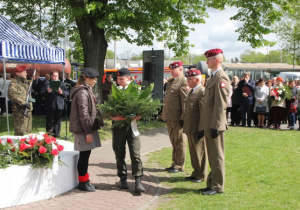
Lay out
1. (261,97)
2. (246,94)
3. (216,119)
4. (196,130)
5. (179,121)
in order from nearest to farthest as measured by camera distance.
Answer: (216,119), (196,130), (179,121), (261,97), (246,94)

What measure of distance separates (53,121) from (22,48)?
8.95 ft

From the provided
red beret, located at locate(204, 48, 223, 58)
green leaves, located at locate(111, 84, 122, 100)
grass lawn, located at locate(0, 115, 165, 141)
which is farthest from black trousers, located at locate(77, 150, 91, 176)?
grass lawn, located at locate(0, 115, 165, 141)

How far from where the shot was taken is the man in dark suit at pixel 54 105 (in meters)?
10.8

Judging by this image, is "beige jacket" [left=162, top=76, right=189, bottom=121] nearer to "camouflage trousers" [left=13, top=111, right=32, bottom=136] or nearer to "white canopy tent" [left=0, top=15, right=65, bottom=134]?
"camouflage trousers" [left=13, top=111, right=32, bottom=136]

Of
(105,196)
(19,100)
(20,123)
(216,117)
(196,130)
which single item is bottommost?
(105,196)

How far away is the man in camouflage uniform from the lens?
28.6 feet

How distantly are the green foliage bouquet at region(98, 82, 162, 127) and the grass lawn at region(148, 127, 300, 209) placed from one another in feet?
4.70

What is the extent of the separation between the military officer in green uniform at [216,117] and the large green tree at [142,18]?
715 centimetres

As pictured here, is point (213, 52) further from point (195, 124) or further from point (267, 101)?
point (267, 101)

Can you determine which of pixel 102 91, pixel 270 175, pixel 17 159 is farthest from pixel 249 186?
pixel 102 91

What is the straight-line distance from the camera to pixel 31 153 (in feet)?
17.5

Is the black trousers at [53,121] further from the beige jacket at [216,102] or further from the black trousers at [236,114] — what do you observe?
the black trousers at [236,114]

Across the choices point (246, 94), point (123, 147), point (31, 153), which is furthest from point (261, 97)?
point (31, 153)

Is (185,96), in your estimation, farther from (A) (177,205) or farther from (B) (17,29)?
(B) (17,29)
